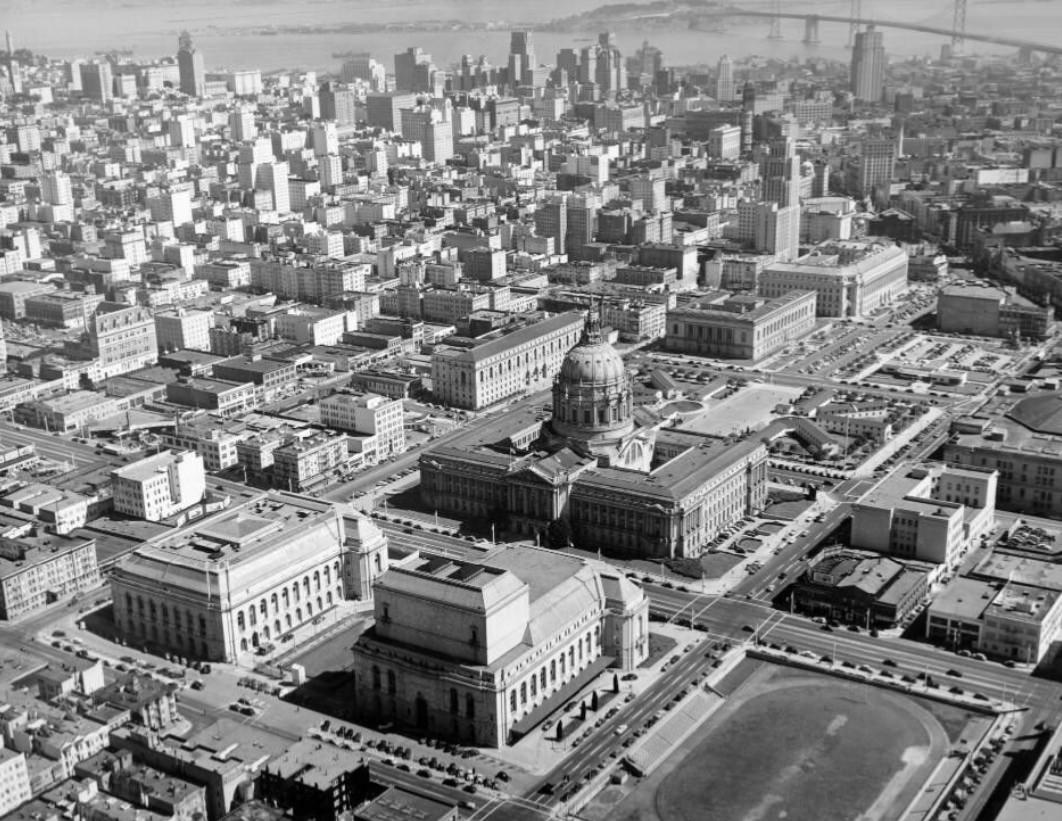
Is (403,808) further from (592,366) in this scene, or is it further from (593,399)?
(592,366)

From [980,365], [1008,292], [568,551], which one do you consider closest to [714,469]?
[568,551]

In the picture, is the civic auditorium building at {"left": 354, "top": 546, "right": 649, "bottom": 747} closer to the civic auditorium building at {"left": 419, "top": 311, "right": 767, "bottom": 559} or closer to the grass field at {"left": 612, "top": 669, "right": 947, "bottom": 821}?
the grass field at {"left": 612, "top": 669, "right": 947, "bottom": 821}

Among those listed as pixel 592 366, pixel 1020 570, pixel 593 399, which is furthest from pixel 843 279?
pixel 1020 570

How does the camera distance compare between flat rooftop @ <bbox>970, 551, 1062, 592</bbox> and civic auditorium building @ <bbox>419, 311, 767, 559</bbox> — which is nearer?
flat rooftop @ <bbox>970, 551, 1062, 592</bbox>

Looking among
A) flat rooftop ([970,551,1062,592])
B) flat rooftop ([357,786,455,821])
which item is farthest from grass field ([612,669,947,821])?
flat rooftop ([970,551,1062,592])

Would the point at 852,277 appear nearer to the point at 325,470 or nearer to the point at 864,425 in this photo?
the point at 864,425
